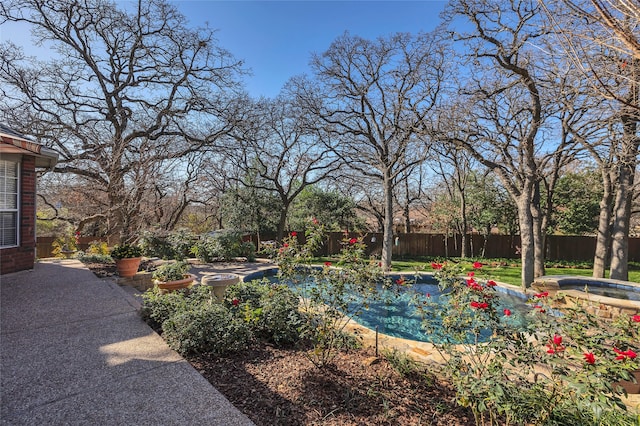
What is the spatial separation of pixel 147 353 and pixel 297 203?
14.4 metres

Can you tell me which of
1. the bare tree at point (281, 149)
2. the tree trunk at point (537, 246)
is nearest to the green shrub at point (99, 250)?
the bare tree at point (281, 149)

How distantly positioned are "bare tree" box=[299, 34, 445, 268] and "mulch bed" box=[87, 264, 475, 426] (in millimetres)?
8995

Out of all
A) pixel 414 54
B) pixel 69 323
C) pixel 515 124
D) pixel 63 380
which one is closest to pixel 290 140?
pixel 414 54

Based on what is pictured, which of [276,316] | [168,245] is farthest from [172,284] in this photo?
[168,245]

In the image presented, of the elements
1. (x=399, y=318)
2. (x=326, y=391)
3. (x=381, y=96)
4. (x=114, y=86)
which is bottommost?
(x=399, y=318)

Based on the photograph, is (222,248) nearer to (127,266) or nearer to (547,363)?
(127,266)

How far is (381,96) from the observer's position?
41.4 feet

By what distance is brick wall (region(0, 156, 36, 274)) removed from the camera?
6086mm

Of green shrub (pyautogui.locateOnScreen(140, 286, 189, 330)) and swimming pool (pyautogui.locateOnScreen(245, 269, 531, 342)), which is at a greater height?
green shrub (pyautogui.locateOnScreen(140, 286, 189, 330))

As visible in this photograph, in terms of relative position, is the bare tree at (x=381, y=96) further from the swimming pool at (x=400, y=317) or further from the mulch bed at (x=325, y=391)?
the mulch bed at (x=325, y=391)

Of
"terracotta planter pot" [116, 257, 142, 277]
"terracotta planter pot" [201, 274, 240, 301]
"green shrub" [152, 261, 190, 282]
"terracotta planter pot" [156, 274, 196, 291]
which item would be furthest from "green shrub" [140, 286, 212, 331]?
"terracotta planter pot" [116, 257, 142, 277]

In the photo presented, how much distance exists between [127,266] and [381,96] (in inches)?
433

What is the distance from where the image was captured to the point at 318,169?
1505cm

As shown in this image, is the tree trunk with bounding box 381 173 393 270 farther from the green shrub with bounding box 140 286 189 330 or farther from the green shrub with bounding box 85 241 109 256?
the green shrub with bounding box 85 241 109 256
